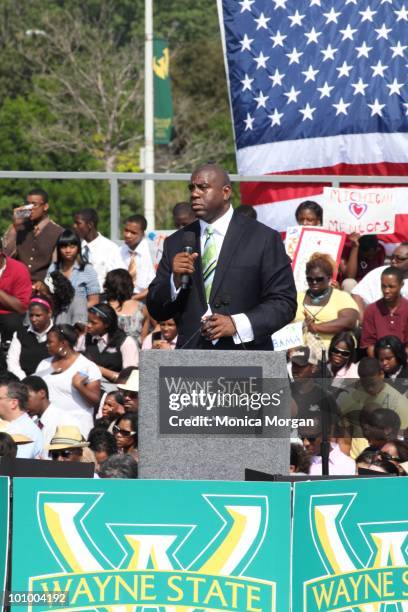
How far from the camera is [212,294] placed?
7125 millimetres

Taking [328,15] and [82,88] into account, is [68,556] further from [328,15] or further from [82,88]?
[82,88]

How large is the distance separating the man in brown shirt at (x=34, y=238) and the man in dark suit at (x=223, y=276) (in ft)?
19.4

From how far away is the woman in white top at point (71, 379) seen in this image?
36.7ft

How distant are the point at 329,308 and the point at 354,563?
18.9 feet

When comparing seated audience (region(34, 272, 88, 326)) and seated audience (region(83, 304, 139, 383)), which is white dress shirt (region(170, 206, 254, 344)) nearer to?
seated audience (region(83, 304, 139, 383))

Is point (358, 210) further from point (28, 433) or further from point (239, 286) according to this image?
point (239, 286)

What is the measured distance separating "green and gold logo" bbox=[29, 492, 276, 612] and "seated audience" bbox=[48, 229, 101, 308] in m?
6.55

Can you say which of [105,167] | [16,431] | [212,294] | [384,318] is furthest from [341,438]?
[105,167]

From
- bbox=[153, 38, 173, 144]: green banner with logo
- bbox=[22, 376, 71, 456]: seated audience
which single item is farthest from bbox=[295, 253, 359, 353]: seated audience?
bbox=[153, 38, 173, 144]: green banner with logo

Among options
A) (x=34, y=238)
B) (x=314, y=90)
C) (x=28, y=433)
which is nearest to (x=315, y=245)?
(x=314, y=90)

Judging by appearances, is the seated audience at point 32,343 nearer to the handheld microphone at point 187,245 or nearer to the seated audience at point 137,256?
the seated audience at point 137,256

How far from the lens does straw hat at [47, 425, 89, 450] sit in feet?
32.0

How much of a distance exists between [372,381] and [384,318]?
387 centimetres

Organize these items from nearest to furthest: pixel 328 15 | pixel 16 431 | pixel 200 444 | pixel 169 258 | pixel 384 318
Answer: pixel 200 444, pixel 169 258, pixel 16 431, pixel 384 318, pixel 328 15
